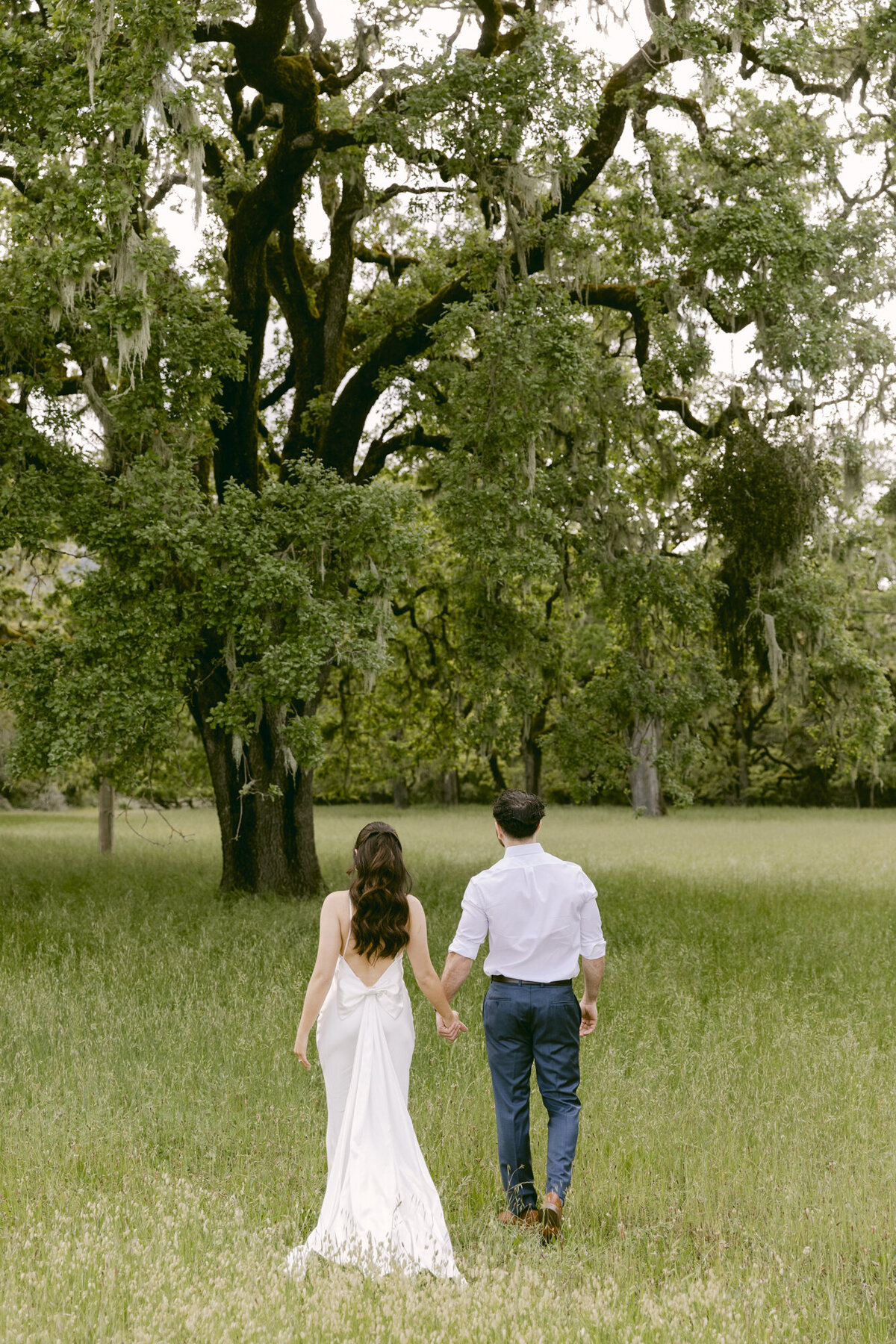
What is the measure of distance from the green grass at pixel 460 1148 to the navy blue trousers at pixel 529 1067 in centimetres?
28

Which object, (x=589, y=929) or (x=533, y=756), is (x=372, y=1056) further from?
(x=533, y=756)

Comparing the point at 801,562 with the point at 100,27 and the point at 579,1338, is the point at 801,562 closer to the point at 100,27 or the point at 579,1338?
the point at 100,27

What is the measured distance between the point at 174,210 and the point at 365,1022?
40.3ft

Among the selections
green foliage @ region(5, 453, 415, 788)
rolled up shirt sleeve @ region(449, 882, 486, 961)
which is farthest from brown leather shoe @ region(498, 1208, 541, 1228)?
green foliage @ region(5, 453, 415, 788)

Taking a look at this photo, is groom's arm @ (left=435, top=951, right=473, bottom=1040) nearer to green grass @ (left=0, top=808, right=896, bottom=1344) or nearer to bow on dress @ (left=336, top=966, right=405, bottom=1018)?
bow on dress @ (left=336, top=966, right=405, bottom=1018)

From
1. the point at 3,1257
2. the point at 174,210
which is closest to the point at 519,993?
the point at 3,1257

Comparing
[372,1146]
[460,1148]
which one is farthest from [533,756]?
[372,1146]

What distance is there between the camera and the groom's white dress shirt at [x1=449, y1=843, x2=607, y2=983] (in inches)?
182

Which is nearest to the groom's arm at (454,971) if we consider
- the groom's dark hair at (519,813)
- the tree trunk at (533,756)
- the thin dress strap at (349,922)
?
the thin dress strap at (349,922)

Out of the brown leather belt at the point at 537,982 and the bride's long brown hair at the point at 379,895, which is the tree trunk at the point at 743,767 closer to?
the brown leather belt at the point at 537,982

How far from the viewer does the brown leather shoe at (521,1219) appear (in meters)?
4.57

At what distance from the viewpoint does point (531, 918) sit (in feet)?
15.2

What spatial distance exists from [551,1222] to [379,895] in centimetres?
155

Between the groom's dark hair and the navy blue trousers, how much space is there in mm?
660
